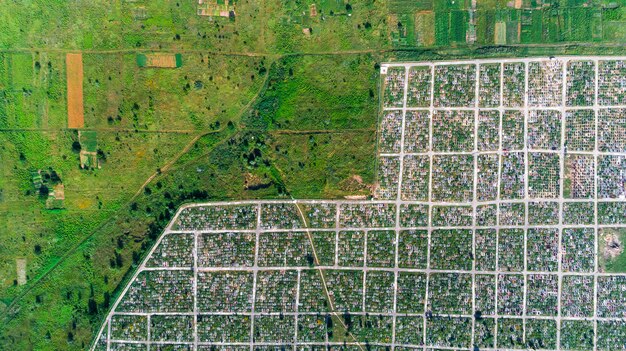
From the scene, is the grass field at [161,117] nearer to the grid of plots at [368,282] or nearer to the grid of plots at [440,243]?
the grid of plots at [440,243]

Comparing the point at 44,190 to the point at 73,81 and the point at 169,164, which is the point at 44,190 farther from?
the point at 169,164

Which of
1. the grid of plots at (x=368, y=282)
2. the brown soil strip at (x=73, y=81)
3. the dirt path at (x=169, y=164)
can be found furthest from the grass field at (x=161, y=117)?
the grid of plots at (x=368, y=282)

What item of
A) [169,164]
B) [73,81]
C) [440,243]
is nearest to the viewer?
[440,243]

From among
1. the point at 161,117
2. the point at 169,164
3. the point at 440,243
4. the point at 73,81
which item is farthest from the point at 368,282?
the point at 73,81

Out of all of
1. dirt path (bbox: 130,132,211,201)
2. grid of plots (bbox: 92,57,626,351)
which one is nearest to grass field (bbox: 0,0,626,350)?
dirt path (bbox: 130,132,211,201)

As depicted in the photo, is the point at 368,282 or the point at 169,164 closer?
the point at 368,282

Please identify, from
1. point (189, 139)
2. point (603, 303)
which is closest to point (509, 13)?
point (603, 303)
